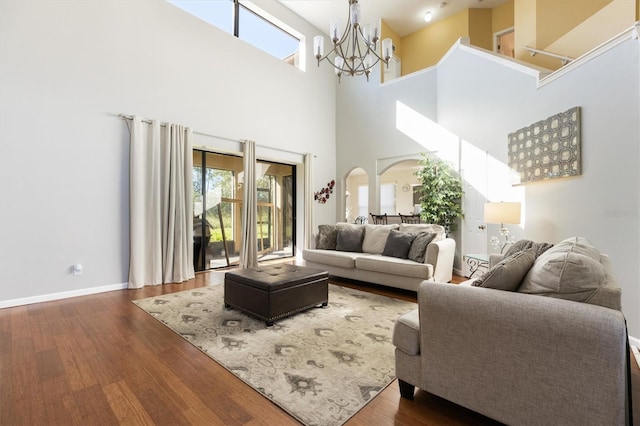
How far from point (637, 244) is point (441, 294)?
218 centimetres

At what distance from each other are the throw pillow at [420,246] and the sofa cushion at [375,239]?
624mm

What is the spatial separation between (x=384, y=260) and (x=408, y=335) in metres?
2.31

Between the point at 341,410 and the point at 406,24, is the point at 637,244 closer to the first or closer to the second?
the point at 341,410

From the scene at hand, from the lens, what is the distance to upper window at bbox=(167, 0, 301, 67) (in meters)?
5.16

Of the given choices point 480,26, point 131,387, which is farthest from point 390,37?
point 131,387

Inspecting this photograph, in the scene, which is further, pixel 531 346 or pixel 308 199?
pixel 308 199

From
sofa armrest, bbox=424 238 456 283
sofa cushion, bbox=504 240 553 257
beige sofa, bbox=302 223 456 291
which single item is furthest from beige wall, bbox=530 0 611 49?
sofa cushion, bbox=504 240 553 257

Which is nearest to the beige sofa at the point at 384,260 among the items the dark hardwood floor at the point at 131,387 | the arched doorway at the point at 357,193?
the dark hardwood floor at the point at 131,387

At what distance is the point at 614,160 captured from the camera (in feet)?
8.50

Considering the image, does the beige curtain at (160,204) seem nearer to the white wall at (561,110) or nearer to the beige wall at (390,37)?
the white wall at (561,110)

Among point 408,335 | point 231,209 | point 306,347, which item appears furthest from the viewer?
point 231,209

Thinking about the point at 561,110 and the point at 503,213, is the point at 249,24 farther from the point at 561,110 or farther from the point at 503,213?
the point at 503,213

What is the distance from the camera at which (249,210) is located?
5.65 meters

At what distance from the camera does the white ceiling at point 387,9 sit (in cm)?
645
